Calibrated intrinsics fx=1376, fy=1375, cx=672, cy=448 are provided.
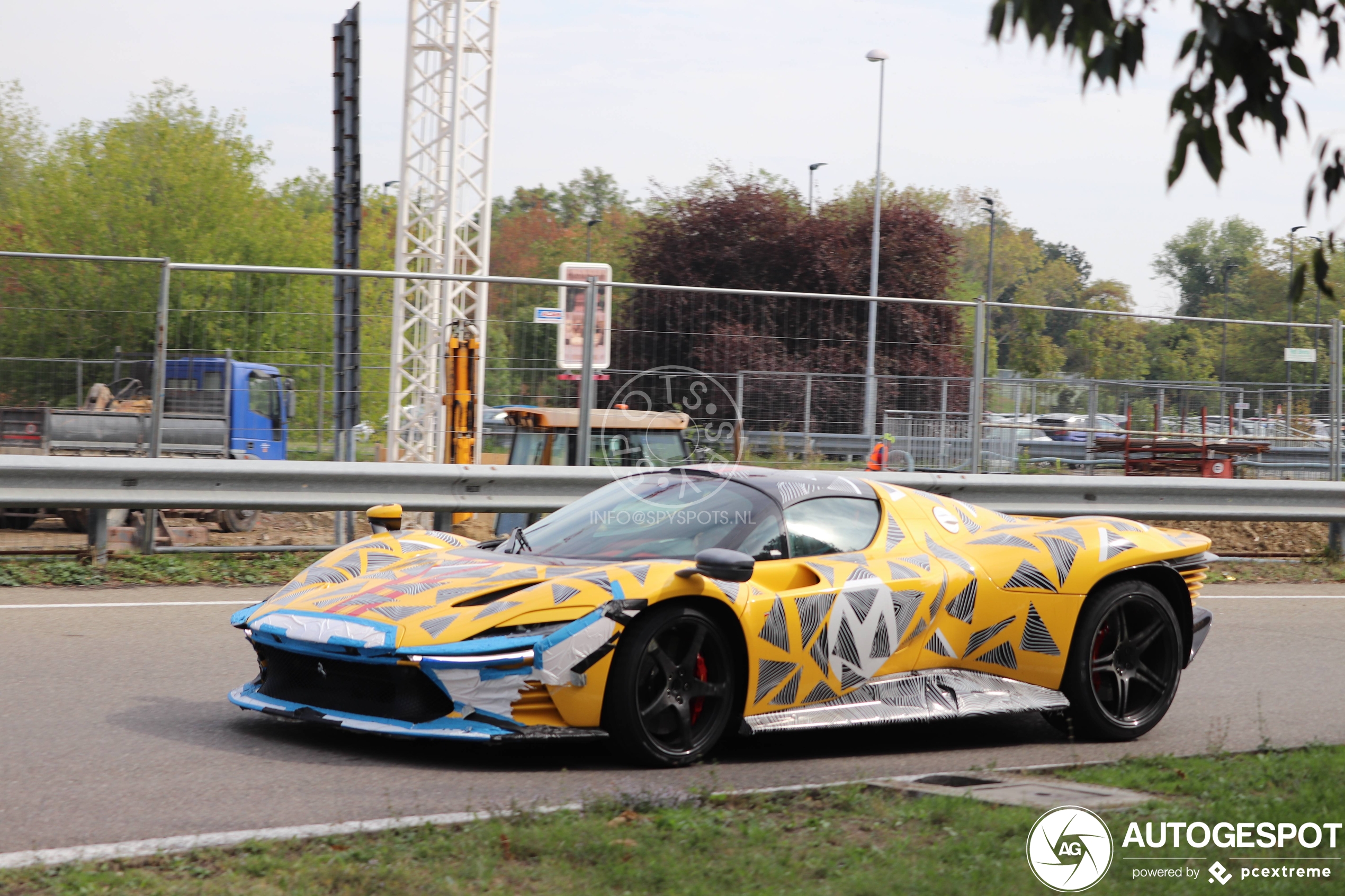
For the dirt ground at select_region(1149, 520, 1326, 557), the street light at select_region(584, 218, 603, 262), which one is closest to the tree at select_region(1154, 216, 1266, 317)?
the street light at select_region(584, 218, 603, 262)

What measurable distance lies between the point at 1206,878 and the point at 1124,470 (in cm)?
958

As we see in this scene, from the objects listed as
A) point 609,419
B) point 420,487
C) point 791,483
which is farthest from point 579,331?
point 791,483

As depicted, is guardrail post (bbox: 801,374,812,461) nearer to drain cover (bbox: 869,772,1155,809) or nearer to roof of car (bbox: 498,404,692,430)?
roof of car (bbox: 498,404,692,430)

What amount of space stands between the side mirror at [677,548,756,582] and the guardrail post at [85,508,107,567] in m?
6.32

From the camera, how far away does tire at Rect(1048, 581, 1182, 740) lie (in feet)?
20.6

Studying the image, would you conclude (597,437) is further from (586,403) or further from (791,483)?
(791,483)

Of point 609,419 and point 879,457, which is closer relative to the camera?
point 609,419

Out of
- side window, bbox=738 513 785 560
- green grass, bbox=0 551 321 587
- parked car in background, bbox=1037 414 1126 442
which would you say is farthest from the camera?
parked car in background, bbox=1037 414 1126 442

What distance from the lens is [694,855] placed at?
3.94m

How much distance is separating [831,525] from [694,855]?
234 centimetres

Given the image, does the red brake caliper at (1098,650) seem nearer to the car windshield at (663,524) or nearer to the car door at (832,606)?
the car door at (832,606)

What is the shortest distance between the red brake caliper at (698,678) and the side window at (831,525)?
704 mm

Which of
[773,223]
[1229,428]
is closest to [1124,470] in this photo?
[1229,428]

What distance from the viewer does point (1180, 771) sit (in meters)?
5.26
